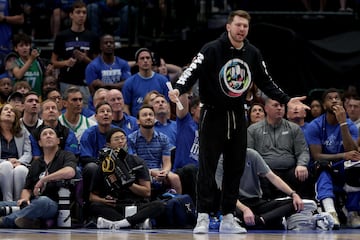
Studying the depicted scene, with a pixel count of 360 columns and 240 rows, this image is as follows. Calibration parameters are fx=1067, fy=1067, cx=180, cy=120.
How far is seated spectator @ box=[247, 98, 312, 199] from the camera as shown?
13758mm

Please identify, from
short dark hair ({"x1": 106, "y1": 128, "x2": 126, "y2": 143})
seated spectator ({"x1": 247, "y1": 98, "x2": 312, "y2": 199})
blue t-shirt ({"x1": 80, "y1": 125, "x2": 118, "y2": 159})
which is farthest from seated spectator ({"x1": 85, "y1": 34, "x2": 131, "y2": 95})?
seated spectator ({"x1": 247, "y1": 98, "x2": 312, "y2": 199})

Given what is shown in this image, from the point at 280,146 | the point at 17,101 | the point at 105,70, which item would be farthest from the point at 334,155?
the point at 17,101

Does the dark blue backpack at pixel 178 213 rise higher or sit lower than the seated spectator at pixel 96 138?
lower

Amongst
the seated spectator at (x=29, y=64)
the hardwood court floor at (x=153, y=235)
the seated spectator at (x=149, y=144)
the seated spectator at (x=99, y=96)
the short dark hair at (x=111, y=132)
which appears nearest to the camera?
the hardwood court floor at (x=153, y=235)

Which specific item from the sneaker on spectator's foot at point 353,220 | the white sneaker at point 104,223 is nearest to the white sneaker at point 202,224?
the white sneaker at point 104,223

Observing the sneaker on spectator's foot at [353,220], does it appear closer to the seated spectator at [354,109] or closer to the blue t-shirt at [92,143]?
the seated spectator at [354,109]

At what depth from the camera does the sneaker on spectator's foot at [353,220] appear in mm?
13575

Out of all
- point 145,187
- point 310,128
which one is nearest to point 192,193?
point 145,187

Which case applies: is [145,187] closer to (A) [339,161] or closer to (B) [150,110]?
(B) [150,110]

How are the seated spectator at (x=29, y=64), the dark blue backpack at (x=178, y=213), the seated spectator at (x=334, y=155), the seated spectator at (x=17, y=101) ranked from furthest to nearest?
the seated spectator at (x=29, y=64), the seated spectator at (x=17, y=101), the seated spectator at (x=334, y=155), the dark blue backpack at (x=178, y=213)

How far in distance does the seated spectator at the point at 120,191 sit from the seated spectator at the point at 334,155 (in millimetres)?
2199

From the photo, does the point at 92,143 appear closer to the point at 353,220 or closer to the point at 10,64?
the point at 10,64

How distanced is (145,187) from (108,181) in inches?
18.7

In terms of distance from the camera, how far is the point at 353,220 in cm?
1365
